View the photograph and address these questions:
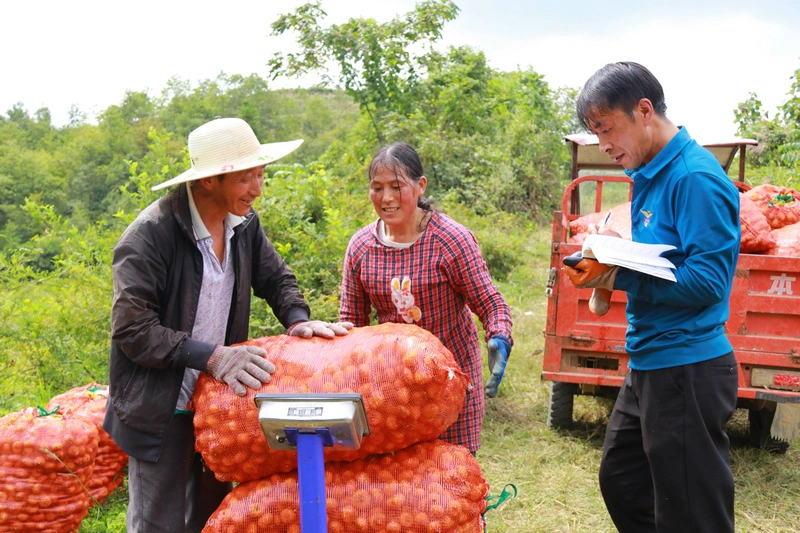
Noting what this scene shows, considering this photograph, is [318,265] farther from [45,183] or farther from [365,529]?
[45,183]

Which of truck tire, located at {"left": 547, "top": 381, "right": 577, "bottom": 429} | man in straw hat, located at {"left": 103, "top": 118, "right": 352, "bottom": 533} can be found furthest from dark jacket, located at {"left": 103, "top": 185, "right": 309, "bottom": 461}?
truck tire, located at {"left": 547, "top": 381, "right": 577, "bottom": 429}

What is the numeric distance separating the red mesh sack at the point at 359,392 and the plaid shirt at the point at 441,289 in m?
0.42

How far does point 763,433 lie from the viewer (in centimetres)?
462

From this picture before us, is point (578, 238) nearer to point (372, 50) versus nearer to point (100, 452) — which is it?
point (100, 452)

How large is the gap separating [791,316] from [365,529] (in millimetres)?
2922

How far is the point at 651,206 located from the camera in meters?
2.22

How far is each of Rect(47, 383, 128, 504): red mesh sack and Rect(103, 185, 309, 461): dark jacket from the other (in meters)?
1.30

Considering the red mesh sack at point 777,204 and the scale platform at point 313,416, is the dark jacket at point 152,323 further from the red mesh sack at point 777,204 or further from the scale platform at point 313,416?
the red mesh sack at point 777,204

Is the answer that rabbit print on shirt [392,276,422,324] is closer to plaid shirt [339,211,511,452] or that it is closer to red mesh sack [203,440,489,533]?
plaid shirt [339,211,511,452]

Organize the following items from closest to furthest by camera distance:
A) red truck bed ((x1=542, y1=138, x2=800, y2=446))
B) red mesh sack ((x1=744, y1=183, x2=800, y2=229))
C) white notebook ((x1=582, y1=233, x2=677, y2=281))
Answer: white notebook ((x1=582, y1=233, x2=677, y2=281))
red truck bed ((x1=542, y1=138, x2=800, y2=446))
red mesh sack ((x1=744, y1=183, x2=800, y2=229))

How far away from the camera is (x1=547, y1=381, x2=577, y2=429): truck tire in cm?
475

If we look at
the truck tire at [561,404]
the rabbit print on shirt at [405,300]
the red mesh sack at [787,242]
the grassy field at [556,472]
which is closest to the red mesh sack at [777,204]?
the red mesh sack at [787,242]

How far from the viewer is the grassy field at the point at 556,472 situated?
361 centimetres

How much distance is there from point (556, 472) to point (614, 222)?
5.02 feet
